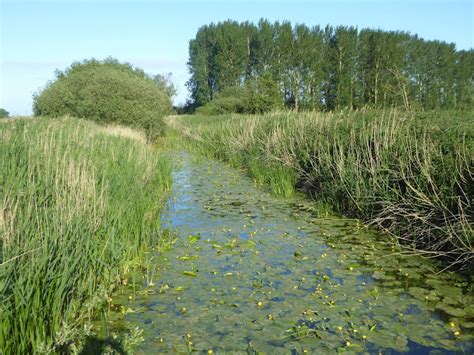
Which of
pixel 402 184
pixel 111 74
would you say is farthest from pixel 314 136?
pixel 111 74

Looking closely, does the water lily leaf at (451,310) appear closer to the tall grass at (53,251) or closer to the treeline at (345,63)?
the tall grass at (53,251)

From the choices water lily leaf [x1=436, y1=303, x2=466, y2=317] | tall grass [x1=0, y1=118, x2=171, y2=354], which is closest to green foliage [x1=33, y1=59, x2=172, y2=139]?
tall grass [x1=0, y1=118, x2=171, y2=354]

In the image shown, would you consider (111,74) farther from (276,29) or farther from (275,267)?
(276,29)

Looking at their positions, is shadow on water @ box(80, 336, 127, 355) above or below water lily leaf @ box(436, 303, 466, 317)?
above

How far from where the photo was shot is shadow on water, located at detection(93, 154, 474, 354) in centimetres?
407

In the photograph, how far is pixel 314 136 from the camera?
1094 centimetres

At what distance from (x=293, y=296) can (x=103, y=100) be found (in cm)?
1878

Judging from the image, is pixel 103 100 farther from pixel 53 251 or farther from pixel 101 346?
pixel 101 346

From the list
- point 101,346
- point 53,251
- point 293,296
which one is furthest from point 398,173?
point 53,251

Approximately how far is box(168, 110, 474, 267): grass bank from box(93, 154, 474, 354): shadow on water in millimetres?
454

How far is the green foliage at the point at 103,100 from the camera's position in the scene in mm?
21594

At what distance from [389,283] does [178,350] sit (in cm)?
290

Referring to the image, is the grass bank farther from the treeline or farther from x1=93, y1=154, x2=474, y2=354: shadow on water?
the treeline

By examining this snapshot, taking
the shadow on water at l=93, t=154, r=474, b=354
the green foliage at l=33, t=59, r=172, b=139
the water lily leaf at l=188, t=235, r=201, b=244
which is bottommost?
the shadow on water at l=93, t=154, r=474, b=354
